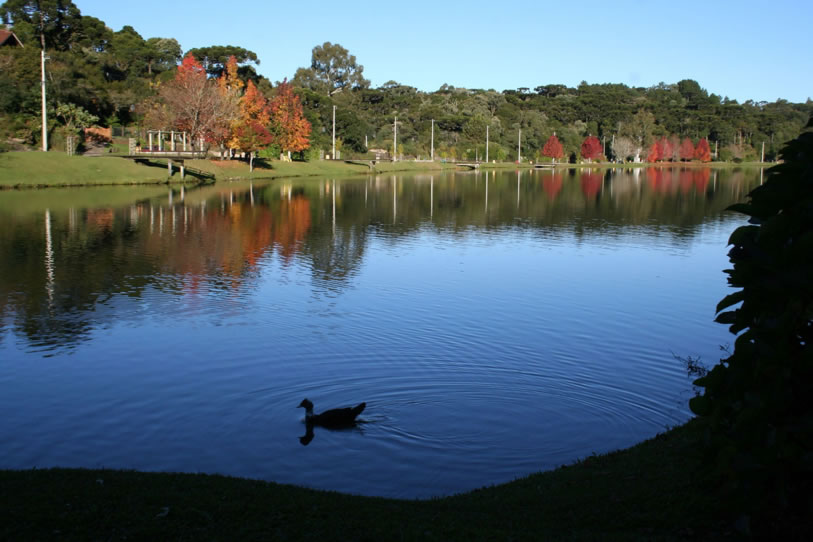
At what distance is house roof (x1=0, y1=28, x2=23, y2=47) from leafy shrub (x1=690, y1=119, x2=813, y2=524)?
269 ft

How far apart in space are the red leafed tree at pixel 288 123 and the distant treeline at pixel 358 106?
710 centimetres

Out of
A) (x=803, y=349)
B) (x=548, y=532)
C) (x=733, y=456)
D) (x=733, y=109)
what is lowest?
(x=548, y=532)

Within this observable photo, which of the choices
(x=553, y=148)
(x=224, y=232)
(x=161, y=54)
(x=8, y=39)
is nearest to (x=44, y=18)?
(x=8, y=39)

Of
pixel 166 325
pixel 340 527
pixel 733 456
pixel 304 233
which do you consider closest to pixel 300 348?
pixel 166 325

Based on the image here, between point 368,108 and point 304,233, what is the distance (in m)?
107

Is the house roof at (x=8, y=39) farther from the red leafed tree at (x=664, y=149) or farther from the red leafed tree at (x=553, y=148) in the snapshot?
the red leafed tree at (x=664, y=149)

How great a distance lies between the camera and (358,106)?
136 meters

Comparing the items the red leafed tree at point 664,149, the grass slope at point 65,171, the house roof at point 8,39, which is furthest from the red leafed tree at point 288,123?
the red leafed tree at point 664,149

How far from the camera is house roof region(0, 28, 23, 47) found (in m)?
73.6

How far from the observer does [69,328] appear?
16.3 meters

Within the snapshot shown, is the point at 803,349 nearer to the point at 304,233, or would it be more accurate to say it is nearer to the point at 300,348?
the point at 300,348

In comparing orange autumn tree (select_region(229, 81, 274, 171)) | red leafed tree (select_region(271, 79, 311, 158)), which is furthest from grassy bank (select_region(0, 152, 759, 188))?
red leafed tree (select_region(271, 79, 311, 158))

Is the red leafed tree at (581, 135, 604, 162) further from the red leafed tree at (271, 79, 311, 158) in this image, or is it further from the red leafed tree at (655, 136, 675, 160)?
the red leafed tree at (271, 79, 311, 158)

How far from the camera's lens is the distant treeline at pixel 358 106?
68562 millimetres
